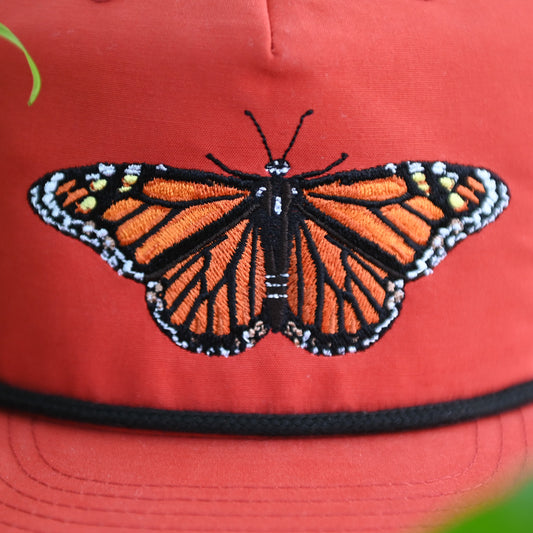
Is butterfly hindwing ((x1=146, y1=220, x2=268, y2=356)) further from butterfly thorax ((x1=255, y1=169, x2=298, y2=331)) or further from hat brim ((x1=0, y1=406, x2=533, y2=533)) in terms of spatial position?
hat brim ((x1=0, y1=406, x2=533, y2=533))

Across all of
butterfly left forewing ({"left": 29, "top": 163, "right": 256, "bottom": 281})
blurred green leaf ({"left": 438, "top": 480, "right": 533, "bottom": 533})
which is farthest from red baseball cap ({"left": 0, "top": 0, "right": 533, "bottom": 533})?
blurred green leaf ({"left": 438, "top": 480, "right": 533, "bottom": 533})

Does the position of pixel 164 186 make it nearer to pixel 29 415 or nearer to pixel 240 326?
pixel 240 326

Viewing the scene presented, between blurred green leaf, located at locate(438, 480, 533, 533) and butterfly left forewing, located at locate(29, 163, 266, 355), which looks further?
butterfly left forewing, located at locate(29, 163, 266, 355)

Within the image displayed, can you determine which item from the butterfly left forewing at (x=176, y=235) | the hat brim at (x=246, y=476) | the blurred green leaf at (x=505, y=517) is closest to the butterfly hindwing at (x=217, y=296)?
the butterfly left forewing at (x=176, y=235)

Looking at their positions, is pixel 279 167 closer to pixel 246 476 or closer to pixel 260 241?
pixel 260 241

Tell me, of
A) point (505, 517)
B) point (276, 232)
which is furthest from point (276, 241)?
point (505, 517)

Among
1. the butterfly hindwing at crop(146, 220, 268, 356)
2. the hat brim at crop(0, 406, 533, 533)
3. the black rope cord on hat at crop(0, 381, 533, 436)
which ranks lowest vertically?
the hat brim at crop(0, 406, 533, 533)

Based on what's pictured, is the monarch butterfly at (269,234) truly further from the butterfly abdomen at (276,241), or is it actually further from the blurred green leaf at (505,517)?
the blurred green leaf at (505,517)
